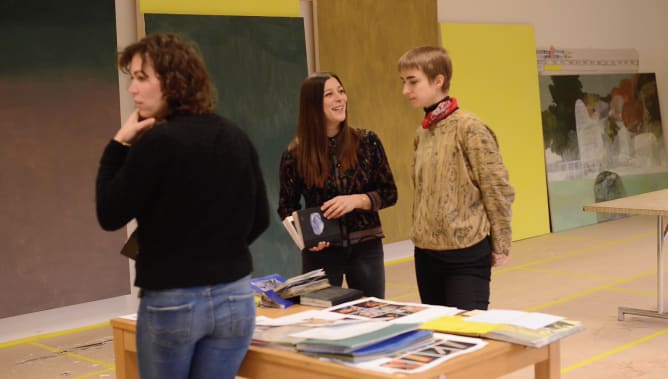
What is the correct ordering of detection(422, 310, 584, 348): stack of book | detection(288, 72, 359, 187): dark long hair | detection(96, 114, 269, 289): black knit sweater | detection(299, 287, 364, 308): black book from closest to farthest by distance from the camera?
1. detection(96, 114, 269, 289): black knit sweater
2. detection(422, 310, 584, 348): stack of book
3. detection(299, 287, 364, 308): black book
4. detection(288, 72, 359, 187): dark long hair

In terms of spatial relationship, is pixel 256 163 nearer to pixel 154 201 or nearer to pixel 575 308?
pixel 154 201

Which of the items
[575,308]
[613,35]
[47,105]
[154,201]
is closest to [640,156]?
[613,35]

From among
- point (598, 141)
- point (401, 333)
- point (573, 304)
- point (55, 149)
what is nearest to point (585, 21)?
point (598, 141)

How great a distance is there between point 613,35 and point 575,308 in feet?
20.1

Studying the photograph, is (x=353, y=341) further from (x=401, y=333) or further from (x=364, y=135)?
(x=364, y=135)

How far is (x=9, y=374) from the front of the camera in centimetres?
493

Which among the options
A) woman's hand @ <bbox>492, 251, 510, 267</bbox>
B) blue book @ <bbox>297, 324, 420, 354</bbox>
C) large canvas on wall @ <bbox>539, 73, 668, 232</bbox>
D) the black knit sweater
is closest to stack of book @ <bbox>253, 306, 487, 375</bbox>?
blue book @ <bbox>297, 324, 420, 354</bbox>

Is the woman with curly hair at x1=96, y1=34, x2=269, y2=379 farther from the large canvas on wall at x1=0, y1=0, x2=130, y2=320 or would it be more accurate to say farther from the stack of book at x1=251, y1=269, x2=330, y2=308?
the large canvas on wall at x1=0, y1=0, x2=130, y2=320

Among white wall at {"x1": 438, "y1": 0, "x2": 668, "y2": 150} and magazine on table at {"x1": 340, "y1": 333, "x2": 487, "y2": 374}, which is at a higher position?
white wall at {"x1": 438, "y1": 0, "x2": 668, "y2": 150}

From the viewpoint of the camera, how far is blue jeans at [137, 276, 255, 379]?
213 cm

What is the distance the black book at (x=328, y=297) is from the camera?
10.1 feet

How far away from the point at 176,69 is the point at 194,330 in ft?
2.08

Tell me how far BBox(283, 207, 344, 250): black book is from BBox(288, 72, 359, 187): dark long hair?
178 millimetres

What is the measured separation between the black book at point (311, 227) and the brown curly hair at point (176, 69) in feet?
4.17
